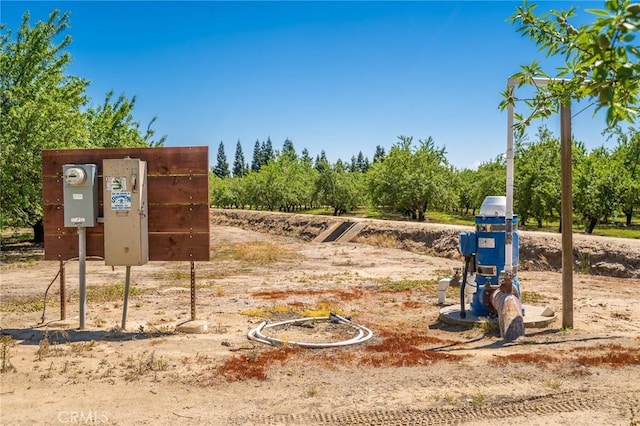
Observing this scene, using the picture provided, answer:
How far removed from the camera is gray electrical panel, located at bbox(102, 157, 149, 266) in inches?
318

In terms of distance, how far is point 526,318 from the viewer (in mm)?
8672

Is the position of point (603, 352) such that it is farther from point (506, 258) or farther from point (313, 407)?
point (313, 407)

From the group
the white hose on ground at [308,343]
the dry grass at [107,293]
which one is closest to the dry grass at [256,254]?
the dry grass at [107,293]

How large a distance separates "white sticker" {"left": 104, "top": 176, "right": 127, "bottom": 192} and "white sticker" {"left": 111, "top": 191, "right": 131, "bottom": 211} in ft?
0.21

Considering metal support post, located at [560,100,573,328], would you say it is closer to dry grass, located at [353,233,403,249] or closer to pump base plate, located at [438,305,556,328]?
pump base plate, located at [438,305,556,328]

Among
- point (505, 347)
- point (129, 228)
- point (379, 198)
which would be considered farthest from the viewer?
point (379, 198)

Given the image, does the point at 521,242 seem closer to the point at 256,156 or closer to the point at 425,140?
the point at 425,140

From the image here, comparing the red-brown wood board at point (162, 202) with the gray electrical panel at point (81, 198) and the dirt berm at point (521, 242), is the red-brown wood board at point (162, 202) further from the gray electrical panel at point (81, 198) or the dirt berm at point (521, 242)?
the dirt berm at point (521, 242)

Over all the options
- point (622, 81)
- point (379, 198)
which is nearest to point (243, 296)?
point (622, 81)

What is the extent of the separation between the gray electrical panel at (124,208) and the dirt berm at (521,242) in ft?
44.1

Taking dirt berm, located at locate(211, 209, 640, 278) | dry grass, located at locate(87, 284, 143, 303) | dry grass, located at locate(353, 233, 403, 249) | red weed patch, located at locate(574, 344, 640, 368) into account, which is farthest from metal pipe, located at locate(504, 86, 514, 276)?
dry grass, located at locate(353, 233, 403, 249)

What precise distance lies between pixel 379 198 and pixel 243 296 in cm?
3188

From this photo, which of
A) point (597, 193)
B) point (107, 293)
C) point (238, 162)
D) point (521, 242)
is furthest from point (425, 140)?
point (238, 162)

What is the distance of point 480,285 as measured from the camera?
9.03m
